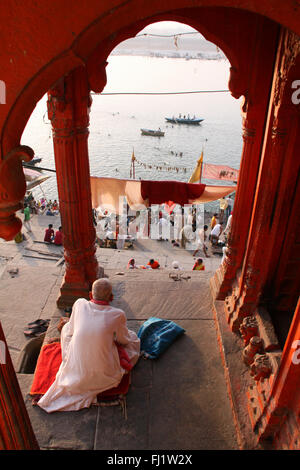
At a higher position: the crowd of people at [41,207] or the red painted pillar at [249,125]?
the red painted pillar at [249,125]

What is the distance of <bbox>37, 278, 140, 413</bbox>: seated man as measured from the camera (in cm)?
353

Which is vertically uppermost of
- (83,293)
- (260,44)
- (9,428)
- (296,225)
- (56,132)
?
(260,44)

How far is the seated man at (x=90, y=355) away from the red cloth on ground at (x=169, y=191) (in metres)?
3.57

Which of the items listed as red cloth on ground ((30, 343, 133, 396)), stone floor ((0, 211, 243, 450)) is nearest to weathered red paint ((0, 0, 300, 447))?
stone floor ((0, 211, 243, 450))

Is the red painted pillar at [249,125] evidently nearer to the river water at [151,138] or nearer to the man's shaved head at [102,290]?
the man's shaved head at [102,290]

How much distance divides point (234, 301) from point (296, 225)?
1364 mm

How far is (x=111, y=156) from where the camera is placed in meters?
35.9

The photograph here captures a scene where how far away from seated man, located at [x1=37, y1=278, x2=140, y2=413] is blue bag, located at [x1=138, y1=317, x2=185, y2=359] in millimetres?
685

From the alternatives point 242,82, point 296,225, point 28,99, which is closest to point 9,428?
point 28,99

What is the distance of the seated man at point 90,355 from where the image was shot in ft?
11.6

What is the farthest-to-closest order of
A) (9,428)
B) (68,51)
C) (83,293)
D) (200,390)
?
(83,293), (200,390), (9,428), (68,51)

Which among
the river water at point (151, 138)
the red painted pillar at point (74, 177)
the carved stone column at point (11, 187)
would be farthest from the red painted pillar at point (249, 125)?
the river water at point (151, 138)

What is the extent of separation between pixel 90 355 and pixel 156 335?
1.34 m

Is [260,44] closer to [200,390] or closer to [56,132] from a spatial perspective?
[56,132]
